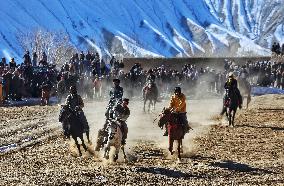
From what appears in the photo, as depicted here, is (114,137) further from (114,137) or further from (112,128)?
(112,128)

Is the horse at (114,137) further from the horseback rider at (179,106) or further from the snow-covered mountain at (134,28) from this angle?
the snow-covered mountain at (134,28)

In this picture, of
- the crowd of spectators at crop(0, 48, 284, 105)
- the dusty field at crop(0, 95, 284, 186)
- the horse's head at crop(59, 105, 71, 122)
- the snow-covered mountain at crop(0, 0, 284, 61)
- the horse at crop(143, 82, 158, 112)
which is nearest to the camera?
the dusty field at crop(0, 95, 284, 186)

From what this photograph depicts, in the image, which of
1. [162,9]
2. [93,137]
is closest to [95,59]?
[93,137]

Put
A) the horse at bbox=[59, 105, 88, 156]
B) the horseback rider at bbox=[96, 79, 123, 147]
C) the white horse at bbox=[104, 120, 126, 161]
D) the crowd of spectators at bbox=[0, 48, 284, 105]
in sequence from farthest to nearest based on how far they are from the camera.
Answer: the crowd of spectators at bbox=[0, 48, 284, 105], the horse at bbox=[59, 105, 88, 156], the horseback rider at bbox=[96, 79, 123, 147], the white horse at bbox=[104, 120, 126, 161]

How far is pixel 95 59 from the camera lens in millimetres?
45938

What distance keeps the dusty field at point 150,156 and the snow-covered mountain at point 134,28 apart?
97.1 meters

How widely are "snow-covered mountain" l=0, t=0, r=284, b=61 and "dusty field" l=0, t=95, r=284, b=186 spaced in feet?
319

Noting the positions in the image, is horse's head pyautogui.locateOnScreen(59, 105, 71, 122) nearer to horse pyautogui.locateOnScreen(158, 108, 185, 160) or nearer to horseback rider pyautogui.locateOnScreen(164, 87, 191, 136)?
horse pyautogui.locateOnScreen(158, 108, 185, 160)

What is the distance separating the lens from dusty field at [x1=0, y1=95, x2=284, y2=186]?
15.4 m

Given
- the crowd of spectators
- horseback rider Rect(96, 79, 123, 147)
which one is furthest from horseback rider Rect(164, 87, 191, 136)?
the crowd of spectators

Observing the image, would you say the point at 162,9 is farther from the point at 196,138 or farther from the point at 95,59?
the point at 196,138

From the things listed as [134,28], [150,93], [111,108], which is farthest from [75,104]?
[134,28]

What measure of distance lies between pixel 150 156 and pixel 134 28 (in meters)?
158

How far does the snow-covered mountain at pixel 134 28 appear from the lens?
146000mm
